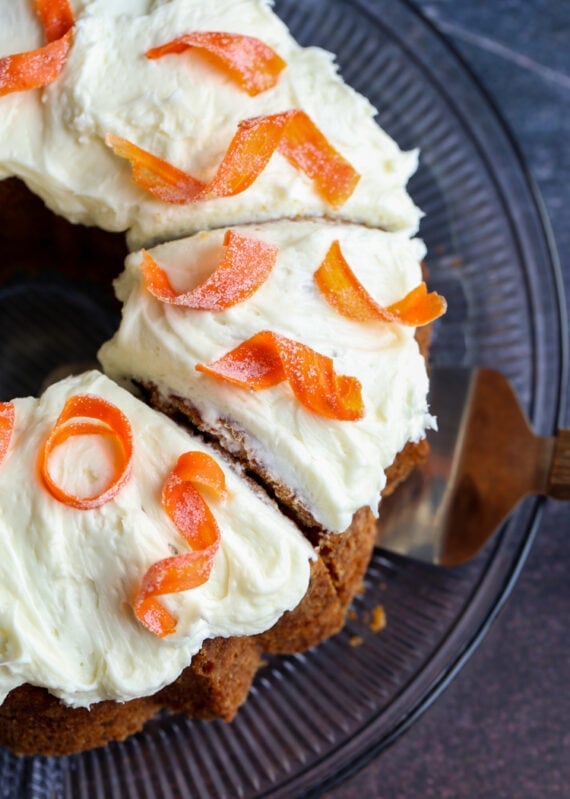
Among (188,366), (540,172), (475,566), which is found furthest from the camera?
(540,172)

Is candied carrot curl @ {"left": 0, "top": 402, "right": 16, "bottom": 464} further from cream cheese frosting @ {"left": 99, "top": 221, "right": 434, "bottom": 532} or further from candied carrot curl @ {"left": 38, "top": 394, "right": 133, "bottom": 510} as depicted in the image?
cream cheese frosting @ {"left": 99, "top": 221, "right": 434, "bottom": 532}

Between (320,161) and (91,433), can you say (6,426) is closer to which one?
(91,433)

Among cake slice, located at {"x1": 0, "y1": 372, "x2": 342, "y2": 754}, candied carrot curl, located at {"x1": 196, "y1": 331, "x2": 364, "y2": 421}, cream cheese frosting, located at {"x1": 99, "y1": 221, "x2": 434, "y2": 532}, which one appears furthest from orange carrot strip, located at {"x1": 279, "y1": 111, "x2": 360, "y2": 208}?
cake slice, located at {"x1": 0, "y1": 372, "x2": 342, "y2": 754}

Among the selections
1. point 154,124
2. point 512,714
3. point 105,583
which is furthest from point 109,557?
point 512,714

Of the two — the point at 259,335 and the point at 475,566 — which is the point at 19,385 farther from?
the point at 475,566

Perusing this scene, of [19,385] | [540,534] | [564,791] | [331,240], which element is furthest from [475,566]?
[19,385]

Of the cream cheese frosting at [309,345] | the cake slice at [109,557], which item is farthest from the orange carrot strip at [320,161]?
the cake slice at [109,557]
